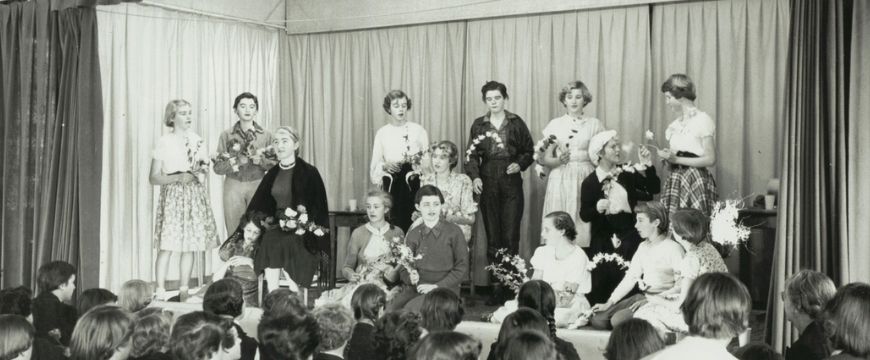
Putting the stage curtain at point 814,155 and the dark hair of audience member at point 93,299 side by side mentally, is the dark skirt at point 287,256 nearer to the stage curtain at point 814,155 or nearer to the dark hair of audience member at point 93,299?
the dark hair of audience member at point 93,299

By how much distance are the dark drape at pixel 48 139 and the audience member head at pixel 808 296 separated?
5.15 metres

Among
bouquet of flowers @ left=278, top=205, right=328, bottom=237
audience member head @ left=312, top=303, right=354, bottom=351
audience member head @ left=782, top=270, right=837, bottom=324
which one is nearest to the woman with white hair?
bouquet of flowers @ left=278, top=205, right=328, bottom=237

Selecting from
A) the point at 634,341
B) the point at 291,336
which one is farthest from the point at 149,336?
the point at 634,341

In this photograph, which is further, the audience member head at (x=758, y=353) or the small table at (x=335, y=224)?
the small table at (x=335, y=224)

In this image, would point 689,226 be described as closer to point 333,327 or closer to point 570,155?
point 570,155

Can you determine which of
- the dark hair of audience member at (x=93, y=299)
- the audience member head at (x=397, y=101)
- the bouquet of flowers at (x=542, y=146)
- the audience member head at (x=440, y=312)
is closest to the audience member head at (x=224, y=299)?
the dark hair of audience member at (x=93, y=299)

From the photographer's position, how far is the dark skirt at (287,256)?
23.4 feet

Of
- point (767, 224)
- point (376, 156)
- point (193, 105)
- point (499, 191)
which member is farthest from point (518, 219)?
point (193, 105)

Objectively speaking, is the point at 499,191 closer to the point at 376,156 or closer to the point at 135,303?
the point at 376,156

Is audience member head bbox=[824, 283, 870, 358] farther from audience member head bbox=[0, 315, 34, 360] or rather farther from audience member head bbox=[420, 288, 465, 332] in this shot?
audience member head bbox=[0, 315, 34, 360]

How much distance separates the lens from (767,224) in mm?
7250

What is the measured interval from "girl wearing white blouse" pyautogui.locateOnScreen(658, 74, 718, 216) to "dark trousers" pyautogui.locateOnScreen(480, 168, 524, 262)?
4.46 ft

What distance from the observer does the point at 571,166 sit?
7.71 meters

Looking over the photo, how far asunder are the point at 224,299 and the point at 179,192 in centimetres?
335
